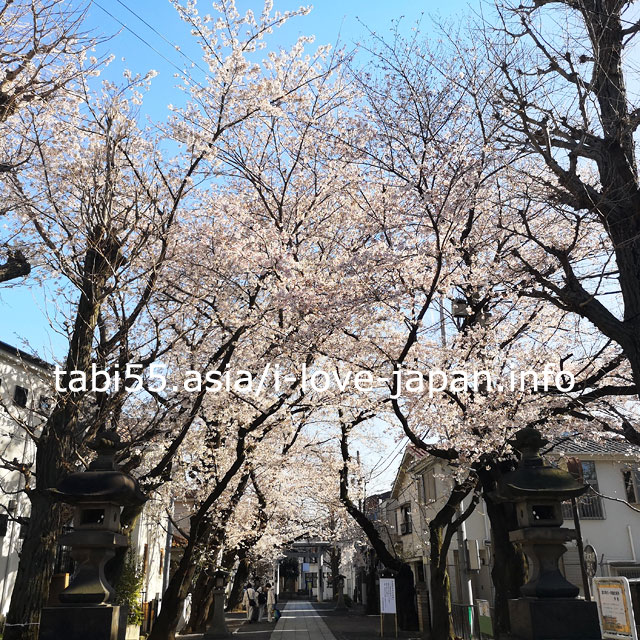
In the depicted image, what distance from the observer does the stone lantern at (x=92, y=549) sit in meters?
6.96

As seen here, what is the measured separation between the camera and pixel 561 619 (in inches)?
288

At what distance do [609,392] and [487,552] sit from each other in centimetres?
1784

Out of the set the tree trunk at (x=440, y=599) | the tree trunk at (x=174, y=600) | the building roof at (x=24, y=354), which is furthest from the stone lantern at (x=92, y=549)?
the building roof at (x=24, y=354)

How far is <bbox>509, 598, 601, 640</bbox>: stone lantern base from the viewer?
726 centimetres

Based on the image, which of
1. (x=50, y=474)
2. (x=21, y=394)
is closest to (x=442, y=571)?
(x=50, y=474)

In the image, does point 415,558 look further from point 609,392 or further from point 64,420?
Answer: point 64,420

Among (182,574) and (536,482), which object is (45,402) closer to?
(182,574)

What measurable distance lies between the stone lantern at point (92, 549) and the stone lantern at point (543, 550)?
16.5 feet

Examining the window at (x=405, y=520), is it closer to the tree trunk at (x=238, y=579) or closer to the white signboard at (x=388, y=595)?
the tree trunk at (x=238, y=579)

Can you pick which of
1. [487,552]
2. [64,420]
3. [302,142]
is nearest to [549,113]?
[302,142]

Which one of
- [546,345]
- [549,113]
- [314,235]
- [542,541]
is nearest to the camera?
[542,541]

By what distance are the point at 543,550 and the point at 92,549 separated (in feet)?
19.0

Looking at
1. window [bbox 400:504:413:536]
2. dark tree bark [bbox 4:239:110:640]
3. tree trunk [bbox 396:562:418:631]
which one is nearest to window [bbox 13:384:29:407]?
dark tree bark [bbox 4:239:110:640]

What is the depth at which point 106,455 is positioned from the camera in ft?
27.5
